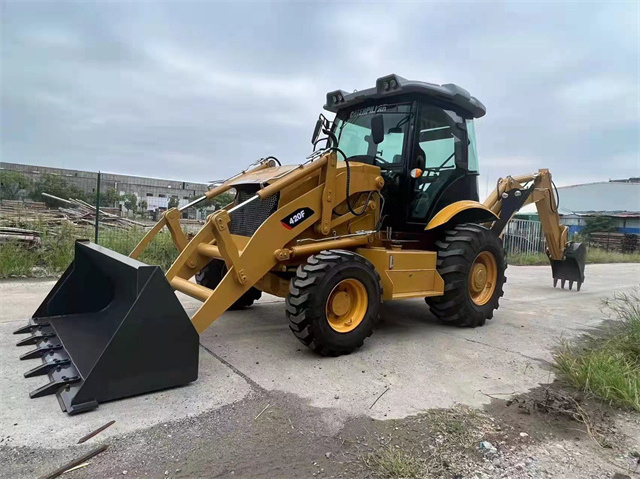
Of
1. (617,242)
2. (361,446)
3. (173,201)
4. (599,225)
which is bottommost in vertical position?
(361,446)

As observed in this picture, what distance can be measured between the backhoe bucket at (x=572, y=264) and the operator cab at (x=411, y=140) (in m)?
4.28

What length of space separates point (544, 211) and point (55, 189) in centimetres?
957

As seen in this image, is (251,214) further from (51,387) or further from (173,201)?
(173,201)

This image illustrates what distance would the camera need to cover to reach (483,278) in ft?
18.3

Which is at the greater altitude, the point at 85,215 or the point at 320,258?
the point at 85,215

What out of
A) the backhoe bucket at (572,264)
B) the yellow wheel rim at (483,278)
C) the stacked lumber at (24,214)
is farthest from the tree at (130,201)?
the backhoe bucket at (572,264)

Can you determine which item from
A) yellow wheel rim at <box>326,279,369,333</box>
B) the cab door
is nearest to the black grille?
yellow wheel rim at <box>326,279,369,333</box>

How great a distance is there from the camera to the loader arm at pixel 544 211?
6730 mm

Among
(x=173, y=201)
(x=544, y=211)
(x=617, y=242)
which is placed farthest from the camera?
(x=617, y=242)

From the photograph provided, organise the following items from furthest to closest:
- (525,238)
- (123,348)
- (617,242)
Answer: (617,242) < (525,238) < (123,348)

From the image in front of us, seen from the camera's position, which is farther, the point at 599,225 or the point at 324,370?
the point at 599,225

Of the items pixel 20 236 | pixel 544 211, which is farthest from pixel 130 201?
pixel 544 211

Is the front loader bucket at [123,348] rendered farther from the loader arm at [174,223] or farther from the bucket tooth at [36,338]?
the loader arm at [174,223]

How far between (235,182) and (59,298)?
2092mm
